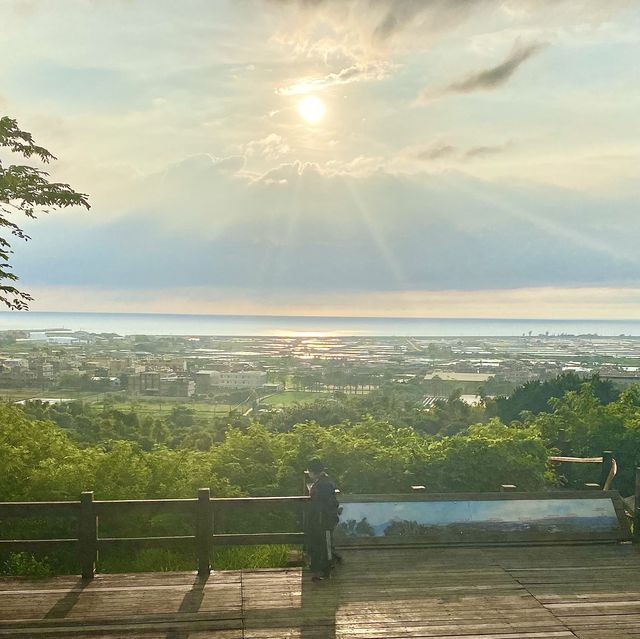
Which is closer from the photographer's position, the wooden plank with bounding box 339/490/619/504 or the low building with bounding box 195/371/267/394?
the wooden plank with bounding box 339/490/619/504

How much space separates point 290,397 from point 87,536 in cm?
2518

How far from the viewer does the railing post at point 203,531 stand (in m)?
10.2

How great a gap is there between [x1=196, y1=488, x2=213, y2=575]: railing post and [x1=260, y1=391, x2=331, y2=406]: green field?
20259 mm

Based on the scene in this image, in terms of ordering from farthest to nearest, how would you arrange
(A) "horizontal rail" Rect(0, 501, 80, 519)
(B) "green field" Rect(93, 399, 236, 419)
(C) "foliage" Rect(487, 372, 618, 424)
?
(B) "green field" Rect(93, 399, 236, 419)
(C) "foliage" Rect(487, 372, 618, 424)
(A) "horizontal rail" Rect(0, 501, 80, 519)

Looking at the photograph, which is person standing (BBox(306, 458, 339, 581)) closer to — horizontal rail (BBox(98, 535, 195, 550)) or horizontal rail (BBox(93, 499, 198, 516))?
horizontal rail (BBox(98, 535, 195, 550))

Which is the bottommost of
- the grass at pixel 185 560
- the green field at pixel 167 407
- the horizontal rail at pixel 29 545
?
the grass at pixel 185 560

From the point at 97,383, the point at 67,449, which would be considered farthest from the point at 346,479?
the point at 97,383

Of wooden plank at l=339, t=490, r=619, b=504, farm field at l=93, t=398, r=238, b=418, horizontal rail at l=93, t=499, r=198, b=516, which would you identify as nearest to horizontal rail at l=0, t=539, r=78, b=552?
horizontal rail at l=93, t=499, r=198, b=516

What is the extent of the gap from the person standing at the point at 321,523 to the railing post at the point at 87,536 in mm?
3071

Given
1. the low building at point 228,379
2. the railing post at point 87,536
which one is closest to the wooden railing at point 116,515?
the railing post at point 87,536

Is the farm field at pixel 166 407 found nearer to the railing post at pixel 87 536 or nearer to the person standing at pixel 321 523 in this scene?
the railing post at pixel 87 536

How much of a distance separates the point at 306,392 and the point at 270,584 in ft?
90.8

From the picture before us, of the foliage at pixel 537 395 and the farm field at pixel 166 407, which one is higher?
the foliage at pixel 537 395

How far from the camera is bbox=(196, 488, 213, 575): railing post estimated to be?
10.2 metres
